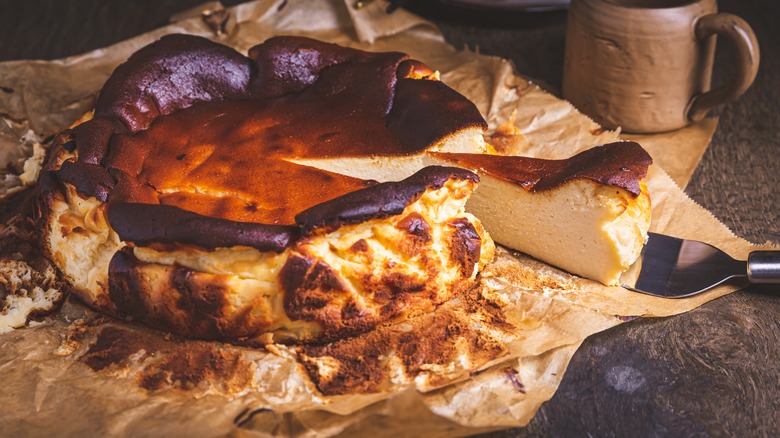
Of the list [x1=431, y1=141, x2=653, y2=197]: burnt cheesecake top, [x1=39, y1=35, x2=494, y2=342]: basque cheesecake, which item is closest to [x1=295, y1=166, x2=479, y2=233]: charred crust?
[x1=39, y1=35, x2=494, y2=342]: basque cheesecake

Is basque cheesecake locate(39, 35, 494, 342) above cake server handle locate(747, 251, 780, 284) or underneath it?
above

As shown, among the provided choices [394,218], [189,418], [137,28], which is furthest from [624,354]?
[137,28]

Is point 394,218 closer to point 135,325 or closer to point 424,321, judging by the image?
point 424,321

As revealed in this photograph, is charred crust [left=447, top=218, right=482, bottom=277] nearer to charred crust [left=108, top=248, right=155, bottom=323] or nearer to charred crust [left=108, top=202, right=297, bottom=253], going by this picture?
charred crust [left=108, top=202, right=297, bottom=253]

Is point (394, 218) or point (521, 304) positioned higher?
point (394, 218)

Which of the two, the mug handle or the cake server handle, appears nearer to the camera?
the cake server handle

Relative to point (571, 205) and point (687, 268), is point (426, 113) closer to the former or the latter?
point (571, 205)

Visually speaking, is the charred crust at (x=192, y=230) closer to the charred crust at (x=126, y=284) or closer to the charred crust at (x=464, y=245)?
the charred crust at (x=126, y=284)
